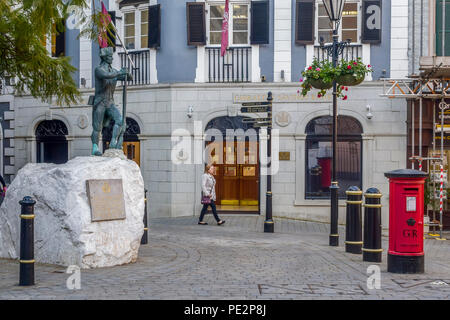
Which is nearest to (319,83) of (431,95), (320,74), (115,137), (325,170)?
(320,74)

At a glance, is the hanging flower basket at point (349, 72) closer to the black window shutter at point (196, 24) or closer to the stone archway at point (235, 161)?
the stone archway at point (235, 161)

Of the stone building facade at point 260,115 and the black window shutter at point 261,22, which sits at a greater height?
the black window shutter at point 261,22

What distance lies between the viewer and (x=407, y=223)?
886 centimetres

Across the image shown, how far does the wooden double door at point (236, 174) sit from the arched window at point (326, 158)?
164cm

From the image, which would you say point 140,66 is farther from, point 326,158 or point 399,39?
point 399,39

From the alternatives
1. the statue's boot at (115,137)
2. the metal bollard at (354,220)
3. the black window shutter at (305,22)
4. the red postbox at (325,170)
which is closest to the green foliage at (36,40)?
the statue's boot at (115,137)

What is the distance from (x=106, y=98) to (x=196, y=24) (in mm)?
7960

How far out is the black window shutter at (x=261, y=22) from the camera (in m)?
18.0

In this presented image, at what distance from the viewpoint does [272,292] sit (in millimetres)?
7527

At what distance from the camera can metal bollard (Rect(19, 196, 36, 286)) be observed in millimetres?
7762

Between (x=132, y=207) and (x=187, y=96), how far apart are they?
8.88 metres

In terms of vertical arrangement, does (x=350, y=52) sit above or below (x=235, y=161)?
above

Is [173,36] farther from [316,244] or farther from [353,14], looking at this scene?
[316,244]
